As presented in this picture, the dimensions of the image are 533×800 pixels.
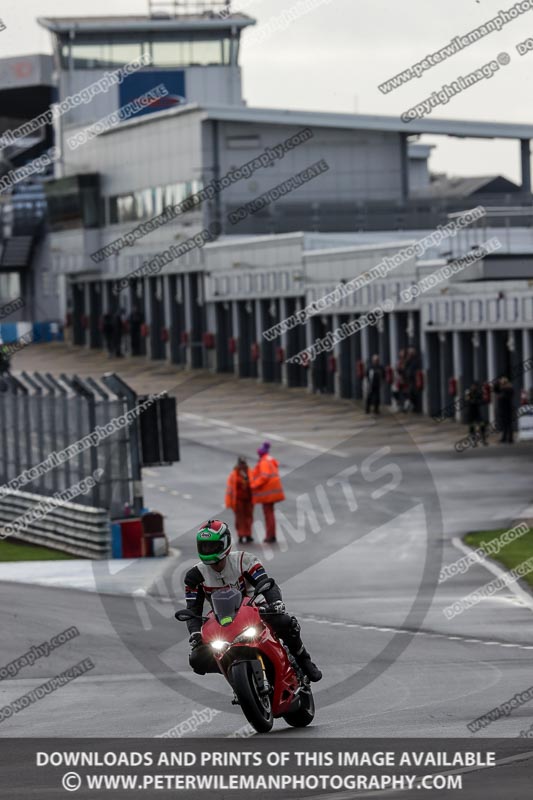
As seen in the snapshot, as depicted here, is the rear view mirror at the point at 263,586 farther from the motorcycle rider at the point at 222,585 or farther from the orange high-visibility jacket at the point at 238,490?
the orange high-visibility jacket at the point at 238,490

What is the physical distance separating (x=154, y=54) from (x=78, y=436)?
5575cm

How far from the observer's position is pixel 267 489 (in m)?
28.0

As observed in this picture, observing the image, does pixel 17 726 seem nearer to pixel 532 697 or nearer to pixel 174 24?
pixel 532 697

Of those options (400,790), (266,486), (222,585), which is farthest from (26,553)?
(400,790)

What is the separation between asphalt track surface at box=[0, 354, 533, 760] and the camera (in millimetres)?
13305

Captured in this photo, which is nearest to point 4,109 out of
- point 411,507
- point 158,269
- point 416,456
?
point 158,269

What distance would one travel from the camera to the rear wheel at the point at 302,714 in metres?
12.2

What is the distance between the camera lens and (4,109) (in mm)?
89688

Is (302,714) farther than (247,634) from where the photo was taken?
Yes

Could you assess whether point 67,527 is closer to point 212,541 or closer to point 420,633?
point 420,633

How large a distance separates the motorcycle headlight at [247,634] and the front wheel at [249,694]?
0.21m

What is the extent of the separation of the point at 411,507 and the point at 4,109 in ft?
204

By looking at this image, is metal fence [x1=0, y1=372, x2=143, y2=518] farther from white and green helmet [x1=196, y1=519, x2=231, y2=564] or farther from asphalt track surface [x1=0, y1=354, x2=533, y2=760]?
white and green helmet [x1=196, y1=519, x2=231, y2=564]

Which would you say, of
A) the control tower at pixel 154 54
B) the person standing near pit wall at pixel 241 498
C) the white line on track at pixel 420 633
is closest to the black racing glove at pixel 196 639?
the white line on track at pixel 420 633
